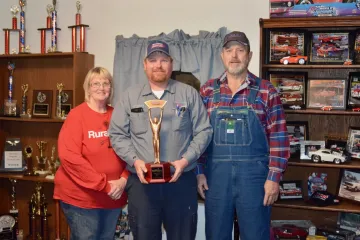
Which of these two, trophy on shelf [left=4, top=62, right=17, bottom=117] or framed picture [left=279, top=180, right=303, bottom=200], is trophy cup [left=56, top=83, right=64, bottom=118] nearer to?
trophy on shelf [left=4, top=62, right=17, bottom=117]

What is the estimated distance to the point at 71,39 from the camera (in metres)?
4.02

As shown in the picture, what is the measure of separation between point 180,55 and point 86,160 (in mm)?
1376

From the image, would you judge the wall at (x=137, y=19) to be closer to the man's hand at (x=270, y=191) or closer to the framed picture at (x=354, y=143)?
the framed picture at (x=354, y=143)

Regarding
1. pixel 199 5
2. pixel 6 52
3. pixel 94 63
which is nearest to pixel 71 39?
pixel 94 63

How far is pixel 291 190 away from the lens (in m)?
3.41

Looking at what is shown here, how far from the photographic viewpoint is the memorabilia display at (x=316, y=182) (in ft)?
11.4

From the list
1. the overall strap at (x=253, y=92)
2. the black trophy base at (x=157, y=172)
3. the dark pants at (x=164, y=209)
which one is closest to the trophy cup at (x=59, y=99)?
the dark pants at (x=164, y=209)

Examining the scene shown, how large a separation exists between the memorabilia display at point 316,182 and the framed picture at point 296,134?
9.7 inches

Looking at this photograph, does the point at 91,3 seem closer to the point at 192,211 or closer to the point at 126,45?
the point at 126,45

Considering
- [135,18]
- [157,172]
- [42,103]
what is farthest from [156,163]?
[42,103]

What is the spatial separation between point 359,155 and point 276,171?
109 cm

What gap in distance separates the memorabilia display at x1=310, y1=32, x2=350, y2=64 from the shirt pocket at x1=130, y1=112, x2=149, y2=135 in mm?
1510

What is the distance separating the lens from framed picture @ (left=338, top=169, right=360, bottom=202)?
3293 mm

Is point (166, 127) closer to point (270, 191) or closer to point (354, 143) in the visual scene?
point (270, 191)
